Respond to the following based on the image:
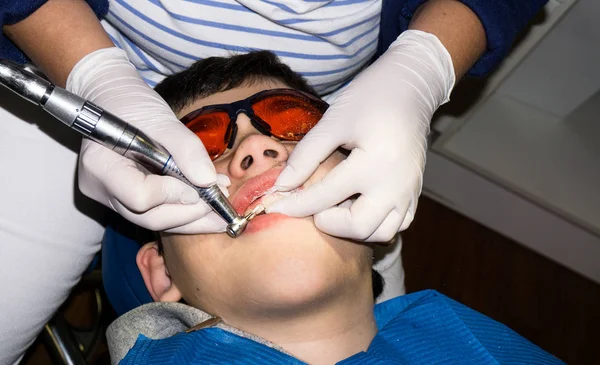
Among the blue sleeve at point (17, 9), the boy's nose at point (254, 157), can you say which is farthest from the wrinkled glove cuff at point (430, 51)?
the blue sleeve at point (17, 9)

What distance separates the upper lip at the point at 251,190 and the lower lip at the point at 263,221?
28 millimetres

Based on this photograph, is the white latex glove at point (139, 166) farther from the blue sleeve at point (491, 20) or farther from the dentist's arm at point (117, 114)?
the blue sleeve at point (491, 20)

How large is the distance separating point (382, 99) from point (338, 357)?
52 cm

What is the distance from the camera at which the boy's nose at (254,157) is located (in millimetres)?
1109

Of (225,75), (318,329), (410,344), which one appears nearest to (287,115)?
(225,75)

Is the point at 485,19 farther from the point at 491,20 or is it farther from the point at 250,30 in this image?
the point at 250,30

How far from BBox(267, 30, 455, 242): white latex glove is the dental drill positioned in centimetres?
10

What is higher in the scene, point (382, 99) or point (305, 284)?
point (382, 99)

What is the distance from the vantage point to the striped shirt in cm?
124

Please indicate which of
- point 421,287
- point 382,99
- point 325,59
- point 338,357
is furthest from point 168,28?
point 421,287

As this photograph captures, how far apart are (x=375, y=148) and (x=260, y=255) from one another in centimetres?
29

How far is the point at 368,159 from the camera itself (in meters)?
1.09

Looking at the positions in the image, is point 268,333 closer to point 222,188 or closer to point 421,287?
point 222,188

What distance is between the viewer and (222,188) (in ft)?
3.61
